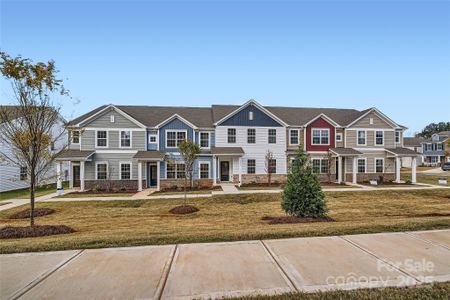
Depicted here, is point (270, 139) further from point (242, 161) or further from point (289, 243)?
point (289, 243)

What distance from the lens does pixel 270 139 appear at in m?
22.1

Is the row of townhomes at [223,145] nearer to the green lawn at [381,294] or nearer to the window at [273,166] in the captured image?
the window at [273,166]

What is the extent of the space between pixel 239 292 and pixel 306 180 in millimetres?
6271

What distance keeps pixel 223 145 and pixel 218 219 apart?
12.2 meters

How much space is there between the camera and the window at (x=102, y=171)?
20125 mm

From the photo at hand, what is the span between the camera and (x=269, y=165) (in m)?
21.3

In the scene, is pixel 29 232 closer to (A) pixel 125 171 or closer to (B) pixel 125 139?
(A) pixel 125 171

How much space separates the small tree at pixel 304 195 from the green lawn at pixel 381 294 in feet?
17.4

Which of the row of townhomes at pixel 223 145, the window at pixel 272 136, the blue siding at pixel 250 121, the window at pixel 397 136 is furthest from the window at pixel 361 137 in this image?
the blue siding at pixel 250 121

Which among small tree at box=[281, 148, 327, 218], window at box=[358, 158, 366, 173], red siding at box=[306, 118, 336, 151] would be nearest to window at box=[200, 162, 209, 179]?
red siding at box=[306, 118, 336, 151]

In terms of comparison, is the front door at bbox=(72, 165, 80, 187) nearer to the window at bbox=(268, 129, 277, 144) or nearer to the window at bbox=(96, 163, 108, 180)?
the window at bbox=(96, 163, 108, 180)

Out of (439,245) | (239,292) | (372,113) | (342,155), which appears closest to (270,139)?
(342,155)

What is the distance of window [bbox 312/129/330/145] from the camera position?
2310cm

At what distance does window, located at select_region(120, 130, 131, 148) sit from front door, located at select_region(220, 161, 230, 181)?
867 cm
